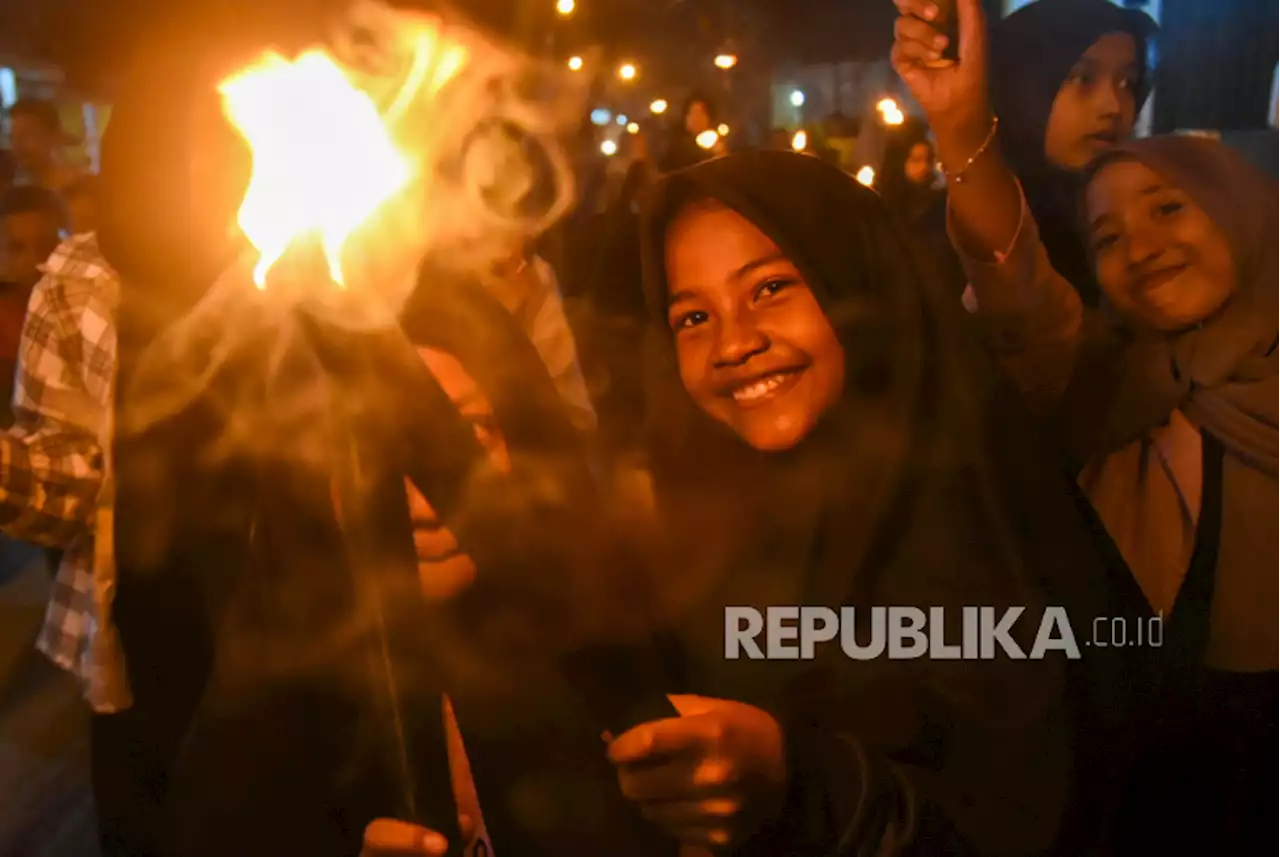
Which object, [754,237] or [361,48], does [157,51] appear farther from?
[754,237]

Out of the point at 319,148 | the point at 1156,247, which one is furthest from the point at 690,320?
the point at 1156,247

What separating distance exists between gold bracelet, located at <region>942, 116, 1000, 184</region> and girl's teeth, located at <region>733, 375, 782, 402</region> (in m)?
0.28

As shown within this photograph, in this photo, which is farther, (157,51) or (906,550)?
(906,550)

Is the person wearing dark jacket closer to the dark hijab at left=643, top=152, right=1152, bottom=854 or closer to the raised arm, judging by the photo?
the raised arm

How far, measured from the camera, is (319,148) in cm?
89

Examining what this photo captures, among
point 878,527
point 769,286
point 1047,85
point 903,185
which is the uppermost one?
point 1047,85

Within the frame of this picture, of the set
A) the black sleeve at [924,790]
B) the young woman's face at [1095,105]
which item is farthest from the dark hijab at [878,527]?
the young woman's face at [1095,105]

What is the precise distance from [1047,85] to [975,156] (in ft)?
0.38

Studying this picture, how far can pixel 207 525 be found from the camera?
2.97 feet

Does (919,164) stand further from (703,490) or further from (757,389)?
(703,490)

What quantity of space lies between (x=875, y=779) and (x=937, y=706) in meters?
0.11

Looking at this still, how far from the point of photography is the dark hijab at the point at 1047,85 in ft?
3.07

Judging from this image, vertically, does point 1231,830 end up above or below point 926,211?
below

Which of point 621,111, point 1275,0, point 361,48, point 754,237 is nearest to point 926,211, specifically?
point 754,237
